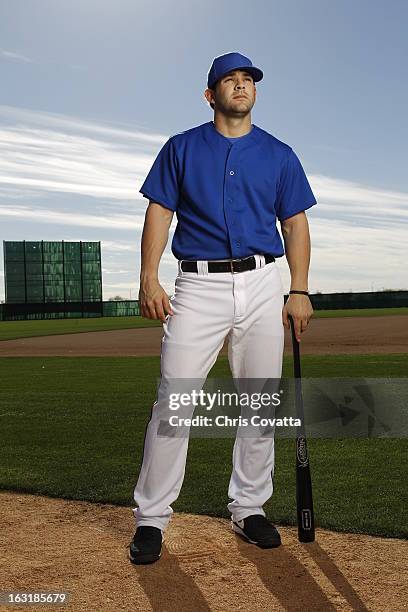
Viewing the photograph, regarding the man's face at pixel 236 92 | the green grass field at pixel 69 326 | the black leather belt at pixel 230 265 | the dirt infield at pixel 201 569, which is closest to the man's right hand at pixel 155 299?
the black leather belt at pixel 230 265

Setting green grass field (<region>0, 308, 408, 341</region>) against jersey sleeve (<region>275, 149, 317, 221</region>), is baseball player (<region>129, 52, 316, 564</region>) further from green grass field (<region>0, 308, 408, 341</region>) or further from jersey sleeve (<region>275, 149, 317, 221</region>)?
green grass field (<region>0, 308, 408, 341</region>)

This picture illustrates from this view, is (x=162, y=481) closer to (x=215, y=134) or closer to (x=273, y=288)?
(x=273, y=288)

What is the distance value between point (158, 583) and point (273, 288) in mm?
1517

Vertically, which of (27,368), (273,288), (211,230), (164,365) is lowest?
(27,368)

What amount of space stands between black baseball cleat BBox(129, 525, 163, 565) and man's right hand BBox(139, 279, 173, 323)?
1038 mm

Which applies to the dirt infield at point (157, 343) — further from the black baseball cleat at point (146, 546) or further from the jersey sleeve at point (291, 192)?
the black baseball cleat at point (146, 546)

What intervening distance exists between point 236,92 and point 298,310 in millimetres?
1134

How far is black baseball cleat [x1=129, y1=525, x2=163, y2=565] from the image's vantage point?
3848 mm

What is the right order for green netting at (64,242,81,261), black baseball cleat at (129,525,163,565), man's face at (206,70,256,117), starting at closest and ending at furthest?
black baseball cleat at (129,525,163,565)
man's face at (206,70,256,117)
green netting at (64,242,81,261)

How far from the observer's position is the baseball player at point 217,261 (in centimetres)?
392

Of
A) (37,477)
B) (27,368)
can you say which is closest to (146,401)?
(37,477)

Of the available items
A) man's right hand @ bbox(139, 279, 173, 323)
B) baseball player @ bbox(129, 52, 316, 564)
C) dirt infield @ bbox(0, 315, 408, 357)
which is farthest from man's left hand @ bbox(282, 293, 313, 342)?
dirt infield @ bbox(0, 315, 408, 357)

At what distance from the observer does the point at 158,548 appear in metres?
3.88

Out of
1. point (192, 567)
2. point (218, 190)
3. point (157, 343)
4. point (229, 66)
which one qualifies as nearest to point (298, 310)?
point (218, 190)
